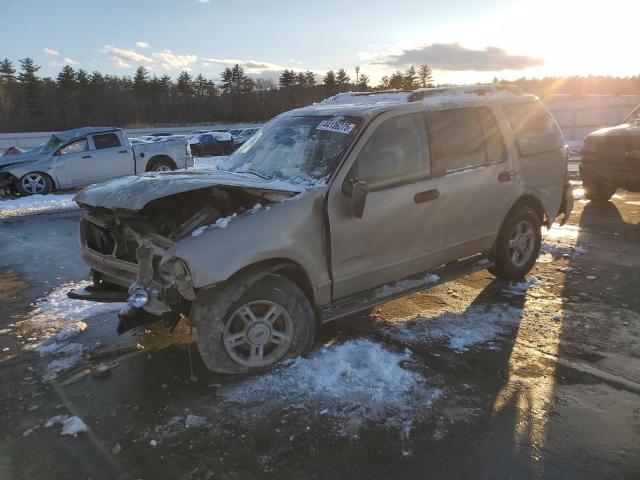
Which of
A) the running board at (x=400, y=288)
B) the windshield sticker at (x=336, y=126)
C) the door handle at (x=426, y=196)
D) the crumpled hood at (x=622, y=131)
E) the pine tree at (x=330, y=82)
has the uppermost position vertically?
the pine tree at (x=330, y=82)

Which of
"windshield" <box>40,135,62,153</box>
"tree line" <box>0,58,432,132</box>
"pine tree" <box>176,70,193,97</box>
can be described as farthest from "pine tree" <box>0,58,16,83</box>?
"windshield" <box>40,135,62,153</box>

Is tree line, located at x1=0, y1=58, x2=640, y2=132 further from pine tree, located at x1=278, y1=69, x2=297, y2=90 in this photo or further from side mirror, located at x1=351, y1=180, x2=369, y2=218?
side mirror, located at x1=351, y1=180, x2=369, y2=218

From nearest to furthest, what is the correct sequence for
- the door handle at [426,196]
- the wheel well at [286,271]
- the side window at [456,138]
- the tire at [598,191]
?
the wheel well at [286,271] → the door handle at [426,196] → the side window at [456,138] → the tire at [598,191]

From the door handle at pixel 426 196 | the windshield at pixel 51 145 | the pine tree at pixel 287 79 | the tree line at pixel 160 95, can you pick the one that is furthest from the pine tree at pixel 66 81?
the door handle at pixel 426 196

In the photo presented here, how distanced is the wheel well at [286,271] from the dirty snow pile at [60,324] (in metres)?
1.59

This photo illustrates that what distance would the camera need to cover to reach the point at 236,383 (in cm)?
346

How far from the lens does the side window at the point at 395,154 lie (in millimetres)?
3932

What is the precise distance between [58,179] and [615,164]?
1263 cm

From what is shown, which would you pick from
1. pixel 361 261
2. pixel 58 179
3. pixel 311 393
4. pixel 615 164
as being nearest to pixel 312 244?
pixel 361 261

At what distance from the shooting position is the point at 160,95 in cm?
9138

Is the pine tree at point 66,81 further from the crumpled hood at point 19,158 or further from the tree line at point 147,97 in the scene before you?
the crumpled hood at point 19,158

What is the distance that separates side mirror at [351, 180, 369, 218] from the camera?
3.58 metres

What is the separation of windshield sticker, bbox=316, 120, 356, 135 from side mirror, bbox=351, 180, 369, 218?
24.1 inches

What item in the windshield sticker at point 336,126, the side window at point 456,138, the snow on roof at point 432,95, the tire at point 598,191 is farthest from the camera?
the tire at point 598,191
